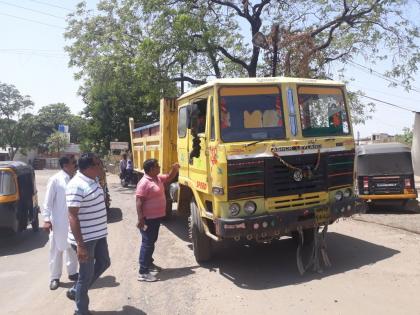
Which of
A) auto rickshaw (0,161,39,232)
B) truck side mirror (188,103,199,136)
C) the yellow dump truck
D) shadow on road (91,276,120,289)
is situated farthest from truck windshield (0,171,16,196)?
truck side mirror (188,103,199,136)

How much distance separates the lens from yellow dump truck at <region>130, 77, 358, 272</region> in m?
6.02

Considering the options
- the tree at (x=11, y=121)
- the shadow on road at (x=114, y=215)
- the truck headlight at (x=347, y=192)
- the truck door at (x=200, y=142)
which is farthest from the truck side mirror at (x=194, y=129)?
the tree at (x=11, y=121)

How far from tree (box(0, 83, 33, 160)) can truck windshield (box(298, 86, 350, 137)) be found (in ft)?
188

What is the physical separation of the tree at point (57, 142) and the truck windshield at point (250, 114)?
202ft

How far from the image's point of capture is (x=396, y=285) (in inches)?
221

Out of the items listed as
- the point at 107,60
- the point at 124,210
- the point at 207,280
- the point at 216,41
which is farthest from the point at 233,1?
the point at 207,280

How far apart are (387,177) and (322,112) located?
236 inches

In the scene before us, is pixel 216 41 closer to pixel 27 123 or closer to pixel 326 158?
pixel 326 158

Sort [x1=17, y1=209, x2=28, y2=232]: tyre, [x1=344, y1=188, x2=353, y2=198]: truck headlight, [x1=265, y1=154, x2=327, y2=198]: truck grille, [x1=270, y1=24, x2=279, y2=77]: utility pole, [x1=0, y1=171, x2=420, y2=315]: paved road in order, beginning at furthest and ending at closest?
[x1=270, y1=24, x2=279, y2=77]: utility pole < [x1=17, y1=209, x2=28, y2=232]: tyre < [x1=344, y1=188, x2=353, y2=198]: truck headlight < [x1=265, y1=154, x2=327, y2=198]: truck grille < [x1=0, y1=171, x2=420, y2=315]: paved road

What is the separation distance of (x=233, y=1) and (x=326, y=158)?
13.9 m

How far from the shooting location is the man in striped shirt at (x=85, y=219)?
15.2 ft

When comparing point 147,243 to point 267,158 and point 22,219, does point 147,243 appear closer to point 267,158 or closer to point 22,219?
point 267,158

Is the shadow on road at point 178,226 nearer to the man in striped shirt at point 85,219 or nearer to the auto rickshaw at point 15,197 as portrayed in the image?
the auto rickshaw at point 15,197

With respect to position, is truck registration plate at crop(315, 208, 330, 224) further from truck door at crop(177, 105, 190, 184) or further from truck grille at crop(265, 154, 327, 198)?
truck door at crop(177, 105, 190, 184)
